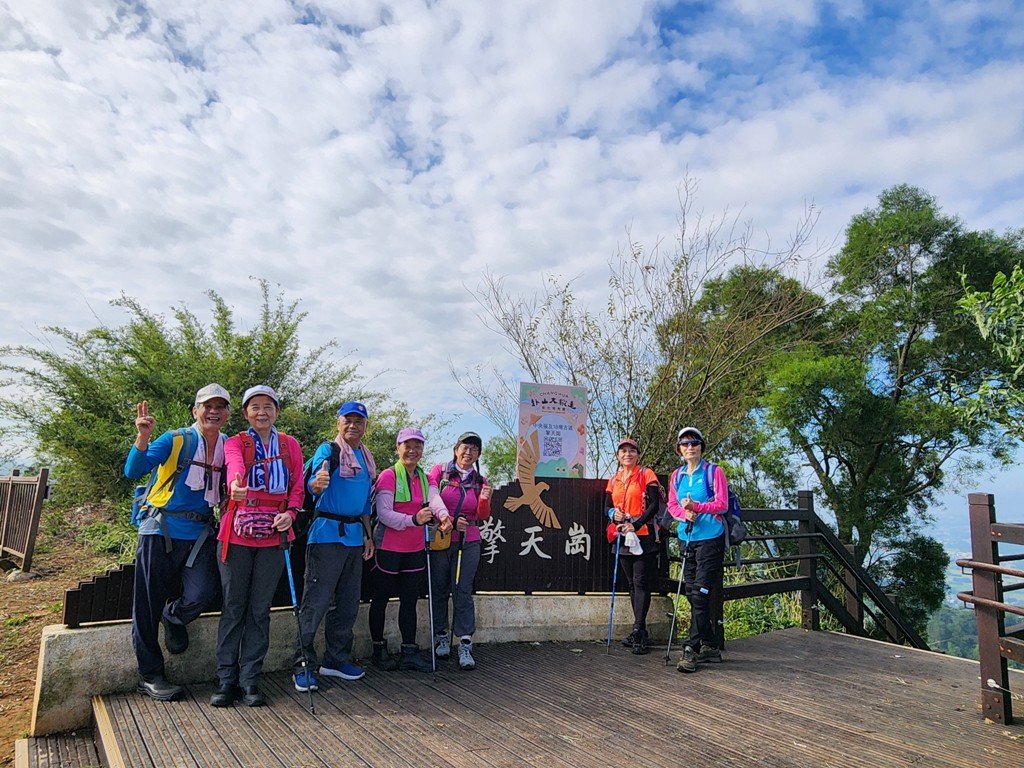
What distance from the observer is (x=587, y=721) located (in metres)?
3.64

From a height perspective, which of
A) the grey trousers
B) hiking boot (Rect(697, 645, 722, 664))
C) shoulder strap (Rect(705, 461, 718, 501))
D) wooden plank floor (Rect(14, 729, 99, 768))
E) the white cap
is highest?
the white cap

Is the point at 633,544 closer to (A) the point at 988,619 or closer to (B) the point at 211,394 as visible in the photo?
(A) the point at 988,619

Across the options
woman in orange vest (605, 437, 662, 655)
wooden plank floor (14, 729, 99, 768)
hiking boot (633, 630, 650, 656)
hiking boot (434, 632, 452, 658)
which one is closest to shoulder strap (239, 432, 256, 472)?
wooden plank floor (14, 729, 99, 768)

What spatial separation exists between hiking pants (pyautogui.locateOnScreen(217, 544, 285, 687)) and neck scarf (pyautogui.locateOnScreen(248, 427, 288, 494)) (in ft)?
1.18

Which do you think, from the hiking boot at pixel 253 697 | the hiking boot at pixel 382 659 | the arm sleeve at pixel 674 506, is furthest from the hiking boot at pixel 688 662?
the hiking boot at pixel 253 697

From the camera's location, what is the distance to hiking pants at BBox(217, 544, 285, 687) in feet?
12.1

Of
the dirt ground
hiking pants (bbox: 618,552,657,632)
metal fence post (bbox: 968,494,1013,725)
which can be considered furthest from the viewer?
hiking pants (bbox: 618,552,657,632)

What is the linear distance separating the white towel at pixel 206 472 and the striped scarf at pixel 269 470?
0.24 m

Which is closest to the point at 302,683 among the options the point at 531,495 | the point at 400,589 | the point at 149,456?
the point at 400,589

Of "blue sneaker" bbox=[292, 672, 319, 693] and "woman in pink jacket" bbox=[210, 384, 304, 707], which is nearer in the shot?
"woman in pink jacket" bbox=[210, 384, 304, 707]

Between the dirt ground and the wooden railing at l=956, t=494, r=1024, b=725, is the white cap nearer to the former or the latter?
the dirt ground

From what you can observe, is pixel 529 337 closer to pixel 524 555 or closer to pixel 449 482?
pixel 524 555

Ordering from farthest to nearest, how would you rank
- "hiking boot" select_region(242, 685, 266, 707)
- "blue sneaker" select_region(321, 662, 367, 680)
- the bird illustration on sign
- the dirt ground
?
the bird illustration on sign
the dirt ground
"blue sneaker" select_region(321, 662, 367, 680)
"hiking boot" select_region(242, 685, 266, 707)

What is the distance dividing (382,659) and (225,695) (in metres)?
1.18
